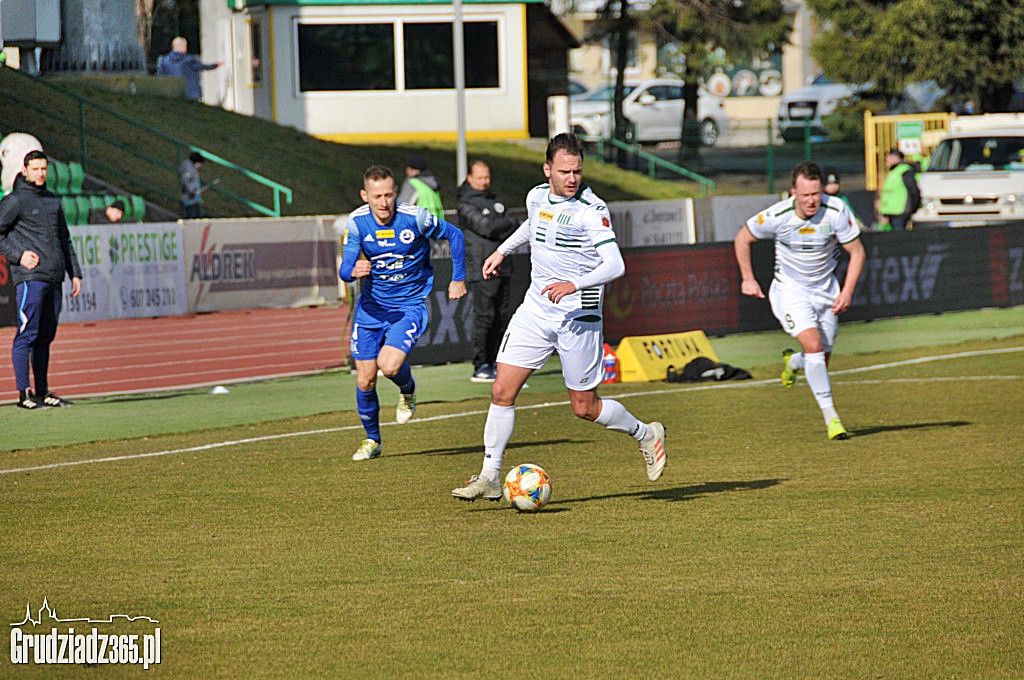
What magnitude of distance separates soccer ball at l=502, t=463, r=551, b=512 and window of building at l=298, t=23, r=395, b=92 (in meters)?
32.7

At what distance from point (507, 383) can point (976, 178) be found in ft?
76.3

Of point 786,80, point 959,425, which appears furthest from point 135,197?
point 786,80

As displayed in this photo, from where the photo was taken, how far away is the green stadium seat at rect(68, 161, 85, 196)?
27.5 meters

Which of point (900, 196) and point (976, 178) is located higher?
point (976, 178)

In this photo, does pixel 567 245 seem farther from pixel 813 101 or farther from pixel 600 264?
pixel 813 101

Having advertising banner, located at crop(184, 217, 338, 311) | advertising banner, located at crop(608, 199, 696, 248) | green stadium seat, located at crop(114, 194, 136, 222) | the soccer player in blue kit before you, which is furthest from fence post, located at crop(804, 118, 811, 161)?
the soccer player in blue kit

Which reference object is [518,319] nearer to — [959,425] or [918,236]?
[959,425]

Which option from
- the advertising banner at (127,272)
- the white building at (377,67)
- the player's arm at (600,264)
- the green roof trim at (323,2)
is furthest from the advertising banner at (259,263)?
the player's arm at (600,264)

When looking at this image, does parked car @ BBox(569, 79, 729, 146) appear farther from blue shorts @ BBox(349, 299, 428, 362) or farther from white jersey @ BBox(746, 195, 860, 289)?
blue shorts @ BBox(349, 299, 428, 362)

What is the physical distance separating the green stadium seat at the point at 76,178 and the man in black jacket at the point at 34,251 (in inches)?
522

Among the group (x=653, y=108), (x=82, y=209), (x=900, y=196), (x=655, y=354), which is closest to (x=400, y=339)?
(x=655, y=354)

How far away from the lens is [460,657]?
6258mm

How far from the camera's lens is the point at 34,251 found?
14414mm

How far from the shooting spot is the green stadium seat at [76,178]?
2745 centimetres
